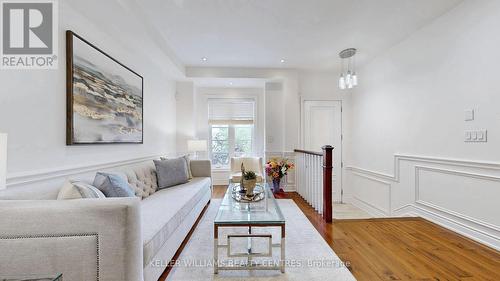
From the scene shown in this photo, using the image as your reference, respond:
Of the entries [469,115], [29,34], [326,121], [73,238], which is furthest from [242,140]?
[73,238]

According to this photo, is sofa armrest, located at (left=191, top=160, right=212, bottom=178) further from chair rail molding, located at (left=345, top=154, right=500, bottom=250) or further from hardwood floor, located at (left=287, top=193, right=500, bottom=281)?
chair rail molding, located at (left=345, top=154, right=500, bottom=250)

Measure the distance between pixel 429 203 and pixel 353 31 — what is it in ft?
8.54

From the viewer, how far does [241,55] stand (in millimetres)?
4285

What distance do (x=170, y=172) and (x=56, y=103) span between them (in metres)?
1.72

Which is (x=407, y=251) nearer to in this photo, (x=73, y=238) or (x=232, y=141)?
(x=73, y=238)

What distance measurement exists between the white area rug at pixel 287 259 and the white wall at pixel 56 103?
1.33m

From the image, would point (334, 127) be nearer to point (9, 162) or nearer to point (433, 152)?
point (433, 152)

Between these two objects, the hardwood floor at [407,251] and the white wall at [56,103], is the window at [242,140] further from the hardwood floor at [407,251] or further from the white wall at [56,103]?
the hardwood floor at [407,251]

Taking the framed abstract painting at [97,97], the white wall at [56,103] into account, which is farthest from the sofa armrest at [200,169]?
the framed abstract painting at [97,97]

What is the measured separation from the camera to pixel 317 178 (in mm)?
3541

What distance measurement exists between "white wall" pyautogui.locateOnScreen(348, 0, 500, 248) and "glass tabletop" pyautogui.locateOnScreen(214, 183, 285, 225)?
216cm

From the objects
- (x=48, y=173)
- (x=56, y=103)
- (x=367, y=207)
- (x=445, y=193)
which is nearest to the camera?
(x=48, y=173)

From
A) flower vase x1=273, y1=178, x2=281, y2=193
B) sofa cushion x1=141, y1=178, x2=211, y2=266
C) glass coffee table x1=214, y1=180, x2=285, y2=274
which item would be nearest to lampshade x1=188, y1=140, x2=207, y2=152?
sofa cushion x1=141, y1=178, x2=211, y2=266

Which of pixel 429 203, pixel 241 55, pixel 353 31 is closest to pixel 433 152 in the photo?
pixel 429 203
